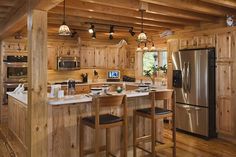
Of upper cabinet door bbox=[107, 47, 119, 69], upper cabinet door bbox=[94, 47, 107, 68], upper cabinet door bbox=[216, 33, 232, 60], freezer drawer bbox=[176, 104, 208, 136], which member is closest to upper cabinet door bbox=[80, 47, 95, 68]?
upper cabinet door bbox=[94, 47, 107, 68]

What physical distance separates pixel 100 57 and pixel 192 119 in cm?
408

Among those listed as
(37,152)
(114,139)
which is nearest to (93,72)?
(114,139)

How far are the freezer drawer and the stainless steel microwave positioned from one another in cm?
368

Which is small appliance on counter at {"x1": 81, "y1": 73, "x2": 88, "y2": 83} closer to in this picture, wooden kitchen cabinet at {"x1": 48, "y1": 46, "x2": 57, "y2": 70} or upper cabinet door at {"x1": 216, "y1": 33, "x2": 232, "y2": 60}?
wooden kitchen cabinet at {"x1": 48, "y1": 46, "x2": 57, "y2": 70}

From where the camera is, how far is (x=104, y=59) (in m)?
8.16

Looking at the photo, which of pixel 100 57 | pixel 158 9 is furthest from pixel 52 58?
pixel 158 9

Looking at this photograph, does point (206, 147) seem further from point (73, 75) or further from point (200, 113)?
point (73, 75)

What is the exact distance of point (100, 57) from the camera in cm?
809

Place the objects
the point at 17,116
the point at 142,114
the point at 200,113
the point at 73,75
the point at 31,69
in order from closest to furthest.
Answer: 1. the point at 31,69
2. the point at 142,114
3. the point at 17,116
4. the point at 200,113
5. the point at 73,75

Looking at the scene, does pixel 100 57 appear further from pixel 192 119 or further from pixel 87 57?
pixel 192 119

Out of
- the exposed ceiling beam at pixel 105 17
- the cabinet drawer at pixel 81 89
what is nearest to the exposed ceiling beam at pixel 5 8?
the exposed ceiling beam at pixel 105 17

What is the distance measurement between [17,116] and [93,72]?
13.6ft

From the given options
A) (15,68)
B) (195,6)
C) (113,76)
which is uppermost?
(195,6)

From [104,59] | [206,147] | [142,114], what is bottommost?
[206,147]
